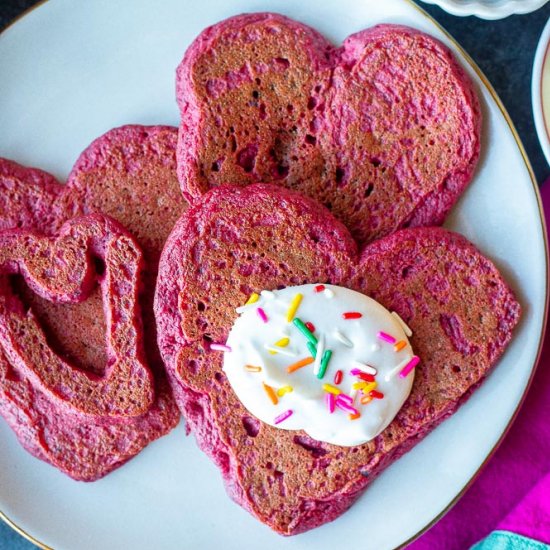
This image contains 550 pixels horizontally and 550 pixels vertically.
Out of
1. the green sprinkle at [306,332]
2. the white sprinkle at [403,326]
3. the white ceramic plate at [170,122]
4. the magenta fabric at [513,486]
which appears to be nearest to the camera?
the green sprinkle at [306,332]

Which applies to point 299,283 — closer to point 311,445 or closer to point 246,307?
point 246,307

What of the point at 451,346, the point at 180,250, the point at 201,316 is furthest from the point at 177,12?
the point at 451,346

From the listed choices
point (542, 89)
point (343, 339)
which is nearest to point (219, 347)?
point (343, 339)

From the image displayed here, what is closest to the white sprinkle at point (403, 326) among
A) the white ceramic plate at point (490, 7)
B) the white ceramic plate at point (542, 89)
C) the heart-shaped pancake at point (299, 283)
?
the heart-shaped pancake at point (299, 283)

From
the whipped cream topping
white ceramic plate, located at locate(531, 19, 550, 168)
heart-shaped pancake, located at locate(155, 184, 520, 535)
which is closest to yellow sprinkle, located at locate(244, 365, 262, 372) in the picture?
the whipped cream topping

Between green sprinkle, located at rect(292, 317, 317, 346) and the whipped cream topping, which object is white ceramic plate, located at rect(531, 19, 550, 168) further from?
green sprinkle, located at rect(292, 317, 317, 346)

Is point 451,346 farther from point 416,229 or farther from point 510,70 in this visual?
point 510,70

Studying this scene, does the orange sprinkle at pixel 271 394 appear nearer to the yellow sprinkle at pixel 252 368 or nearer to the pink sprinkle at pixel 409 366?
the yellow sprinkle at pixel 252 368
